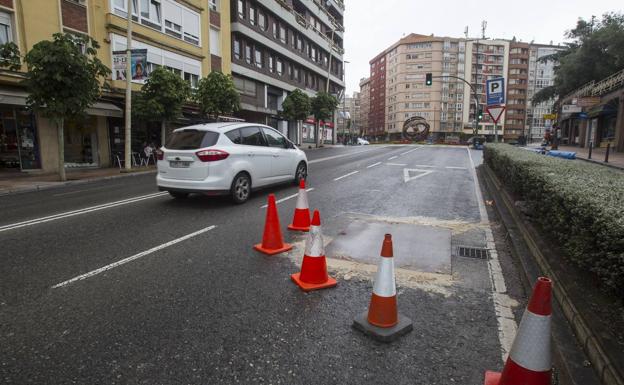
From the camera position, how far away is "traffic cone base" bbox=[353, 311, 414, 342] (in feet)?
9.29

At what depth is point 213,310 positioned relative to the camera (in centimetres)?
329

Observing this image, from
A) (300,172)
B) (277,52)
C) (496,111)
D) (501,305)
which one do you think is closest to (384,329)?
(501,305)

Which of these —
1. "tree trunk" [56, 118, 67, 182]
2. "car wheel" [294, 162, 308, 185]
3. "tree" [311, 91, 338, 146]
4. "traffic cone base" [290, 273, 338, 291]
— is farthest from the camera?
"tree" [311, 91, 338, 146]

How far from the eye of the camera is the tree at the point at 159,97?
56.4 feet

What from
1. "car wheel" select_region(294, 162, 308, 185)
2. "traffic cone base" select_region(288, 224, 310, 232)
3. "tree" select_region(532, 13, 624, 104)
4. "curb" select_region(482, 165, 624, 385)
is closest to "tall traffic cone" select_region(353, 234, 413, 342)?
"curb" select_region(482, 165, 624, 385)

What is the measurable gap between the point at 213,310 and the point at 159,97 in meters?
16.3

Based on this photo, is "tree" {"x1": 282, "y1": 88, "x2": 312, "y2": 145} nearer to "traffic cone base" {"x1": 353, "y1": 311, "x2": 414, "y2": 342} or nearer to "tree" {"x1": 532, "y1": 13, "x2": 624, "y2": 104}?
"tree" {"x1": 532, "y1": 13, "x2": 624, "y2": 104}

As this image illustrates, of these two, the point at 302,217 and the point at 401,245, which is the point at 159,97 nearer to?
the point at 302,217

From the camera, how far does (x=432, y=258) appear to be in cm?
467

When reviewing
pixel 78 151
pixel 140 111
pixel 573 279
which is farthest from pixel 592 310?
pixel 78 151

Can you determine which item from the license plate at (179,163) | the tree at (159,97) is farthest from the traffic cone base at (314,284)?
the tree at (159,97)

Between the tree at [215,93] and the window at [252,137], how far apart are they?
14254 mm

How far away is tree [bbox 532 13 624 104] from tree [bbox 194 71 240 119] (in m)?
34.6

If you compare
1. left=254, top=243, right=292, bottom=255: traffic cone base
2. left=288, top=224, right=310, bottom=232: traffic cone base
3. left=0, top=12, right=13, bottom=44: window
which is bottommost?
left=254, top=243, right=292, bottom=255: traffic cone base
